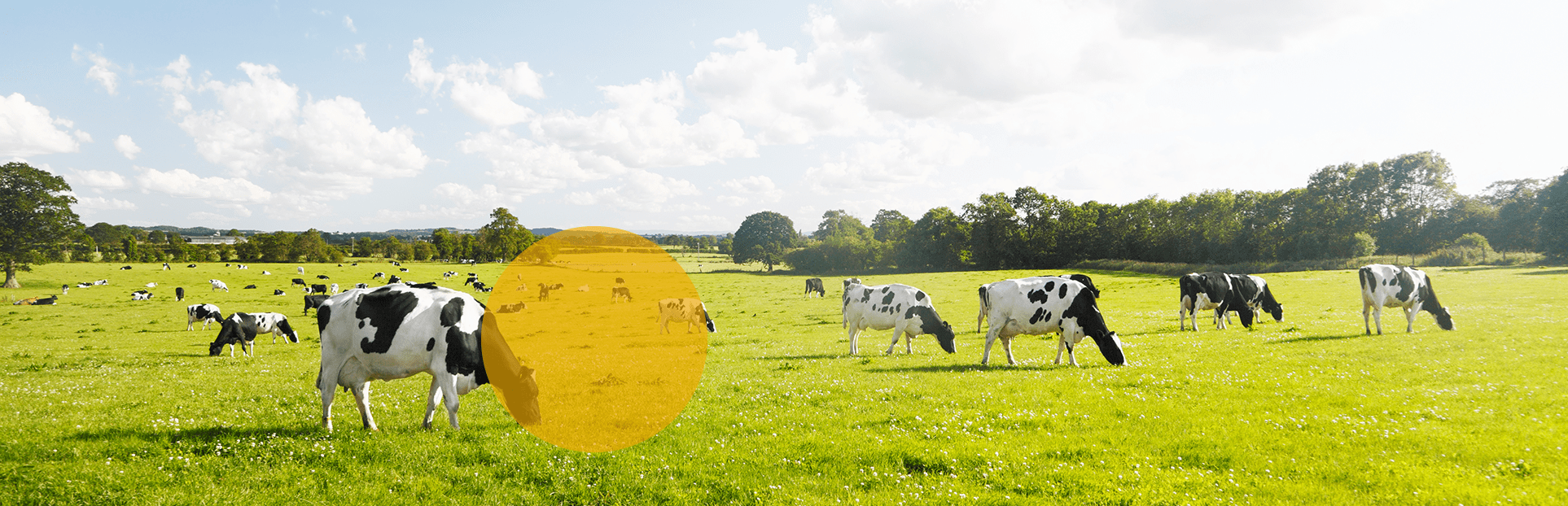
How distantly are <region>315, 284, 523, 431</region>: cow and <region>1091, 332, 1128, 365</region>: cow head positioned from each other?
1457cm

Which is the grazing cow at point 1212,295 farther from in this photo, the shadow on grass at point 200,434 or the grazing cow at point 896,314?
the shadow on grass at point 200,434

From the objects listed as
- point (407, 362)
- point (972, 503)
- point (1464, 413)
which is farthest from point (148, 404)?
point (1464, 413)

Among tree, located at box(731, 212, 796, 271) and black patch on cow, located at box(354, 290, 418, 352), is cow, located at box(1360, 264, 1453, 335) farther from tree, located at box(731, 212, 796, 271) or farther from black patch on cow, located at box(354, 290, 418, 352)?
tree, located at box(731, 212, 796, 271)

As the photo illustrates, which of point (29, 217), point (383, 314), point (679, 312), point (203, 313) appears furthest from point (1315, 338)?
point (29, 217)

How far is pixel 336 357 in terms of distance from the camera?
9.38 metres

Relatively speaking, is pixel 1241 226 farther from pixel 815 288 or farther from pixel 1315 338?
pixel 1315 338

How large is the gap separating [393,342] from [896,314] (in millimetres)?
14298

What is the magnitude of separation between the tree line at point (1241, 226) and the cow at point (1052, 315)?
238 feet

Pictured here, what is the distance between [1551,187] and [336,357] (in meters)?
105

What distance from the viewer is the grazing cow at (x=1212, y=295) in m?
24.3
